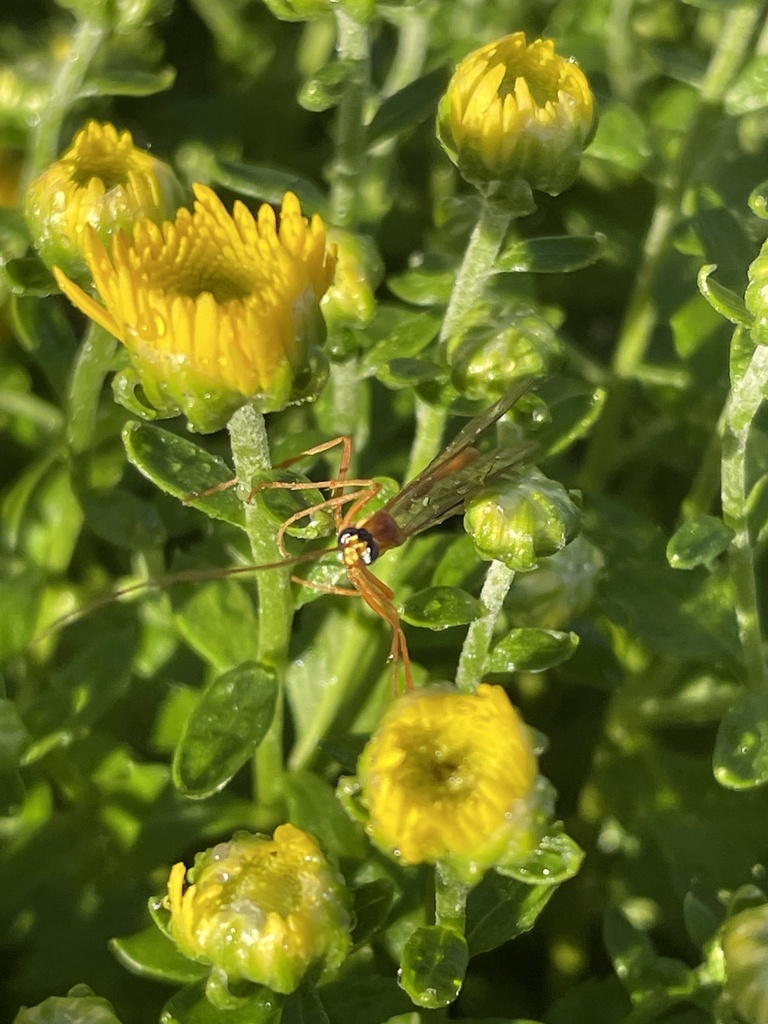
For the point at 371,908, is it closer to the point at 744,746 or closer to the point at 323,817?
the point at 323,817

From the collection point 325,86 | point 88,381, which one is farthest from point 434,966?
point 325,86

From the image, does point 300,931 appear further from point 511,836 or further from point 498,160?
point 498,160

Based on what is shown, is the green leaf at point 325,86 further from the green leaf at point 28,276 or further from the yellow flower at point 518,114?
the green leaf at point 28,276

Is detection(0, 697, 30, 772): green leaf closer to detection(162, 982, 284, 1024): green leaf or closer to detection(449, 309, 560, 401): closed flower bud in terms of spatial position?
detection(162, 982, 284, 1024): green leaf

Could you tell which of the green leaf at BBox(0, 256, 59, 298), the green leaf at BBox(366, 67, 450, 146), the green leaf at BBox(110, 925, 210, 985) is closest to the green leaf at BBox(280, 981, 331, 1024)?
the green leaf at BBox(110, 925, 210, 985)

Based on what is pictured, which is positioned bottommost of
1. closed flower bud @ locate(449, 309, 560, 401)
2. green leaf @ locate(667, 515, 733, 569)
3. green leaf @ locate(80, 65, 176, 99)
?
green leaf @ locate(667, 515, 733, 569)

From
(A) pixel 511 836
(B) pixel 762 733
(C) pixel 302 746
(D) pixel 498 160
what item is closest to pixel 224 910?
(A) pixel 511 836
